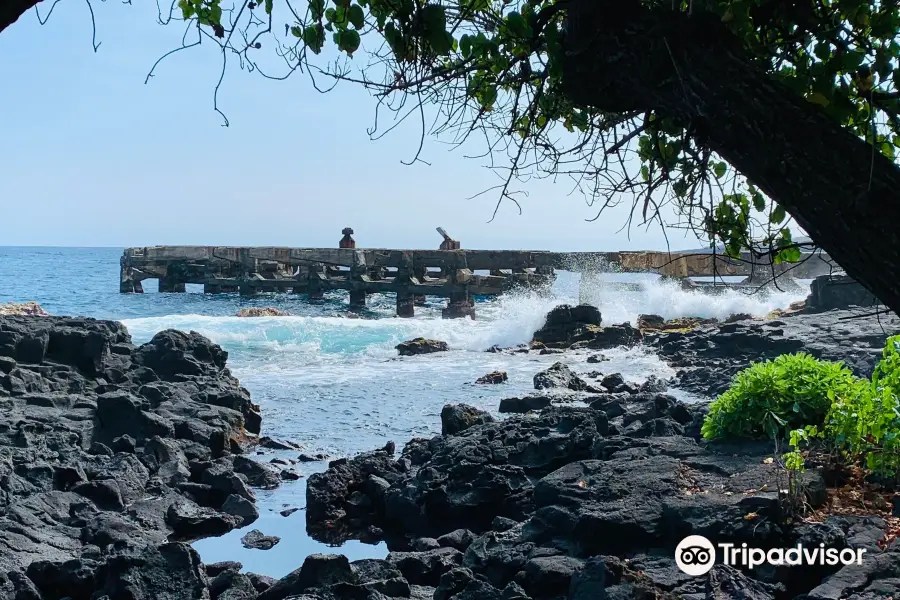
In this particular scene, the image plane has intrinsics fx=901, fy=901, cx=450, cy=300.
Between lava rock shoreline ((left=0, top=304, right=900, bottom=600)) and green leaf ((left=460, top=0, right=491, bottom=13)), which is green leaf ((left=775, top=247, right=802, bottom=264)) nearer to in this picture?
green leaf ((left=460, top=0, right=491, bottom=13))

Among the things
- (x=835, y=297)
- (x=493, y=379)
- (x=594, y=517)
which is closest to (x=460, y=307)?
(x=835, y=297)

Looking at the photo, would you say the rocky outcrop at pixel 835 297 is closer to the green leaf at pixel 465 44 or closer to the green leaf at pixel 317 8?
the green leaf at pixel 465 44

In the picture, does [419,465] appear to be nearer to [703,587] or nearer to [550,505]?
[550,505]

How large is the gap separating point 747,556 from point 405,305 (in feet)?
90.6

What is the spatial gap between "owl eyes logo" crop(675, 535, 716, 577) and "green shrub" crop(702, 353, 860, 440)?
4.20 feet

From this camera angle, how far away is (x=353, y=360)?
21.0 m

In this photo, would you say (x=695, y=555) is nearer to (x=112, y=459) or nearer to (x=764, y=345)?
(x=112, y=459)

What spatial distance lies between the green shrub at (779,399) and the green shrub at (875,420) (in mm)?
383

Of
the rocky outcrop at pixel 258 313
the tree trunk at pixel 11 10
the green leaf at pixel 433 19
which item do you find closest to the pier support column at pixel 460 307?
the rocky outcrop at pixel 258 313

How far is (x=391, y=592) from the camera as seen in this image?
5375mm

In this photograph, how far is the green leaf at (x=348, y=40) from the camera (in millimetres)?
3035

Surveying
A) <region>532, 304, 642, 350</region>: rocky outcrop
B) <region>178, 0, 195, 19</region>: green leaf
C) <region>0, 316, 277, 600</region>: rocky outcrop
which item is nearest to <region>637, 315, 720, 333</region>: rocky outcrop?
<region>532, 304, 642, 350</region>: rocky outcrop

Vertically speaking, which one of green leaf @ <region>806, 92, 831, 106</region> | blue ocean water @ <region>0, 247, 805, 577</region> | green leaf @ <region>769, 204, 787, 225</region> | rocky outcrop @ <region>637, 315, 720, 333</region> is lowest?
blue ocean water @ <region>0, 247, 805, 577</region>

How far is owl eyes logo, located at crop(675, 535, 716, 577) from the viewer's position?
4.82 metres
